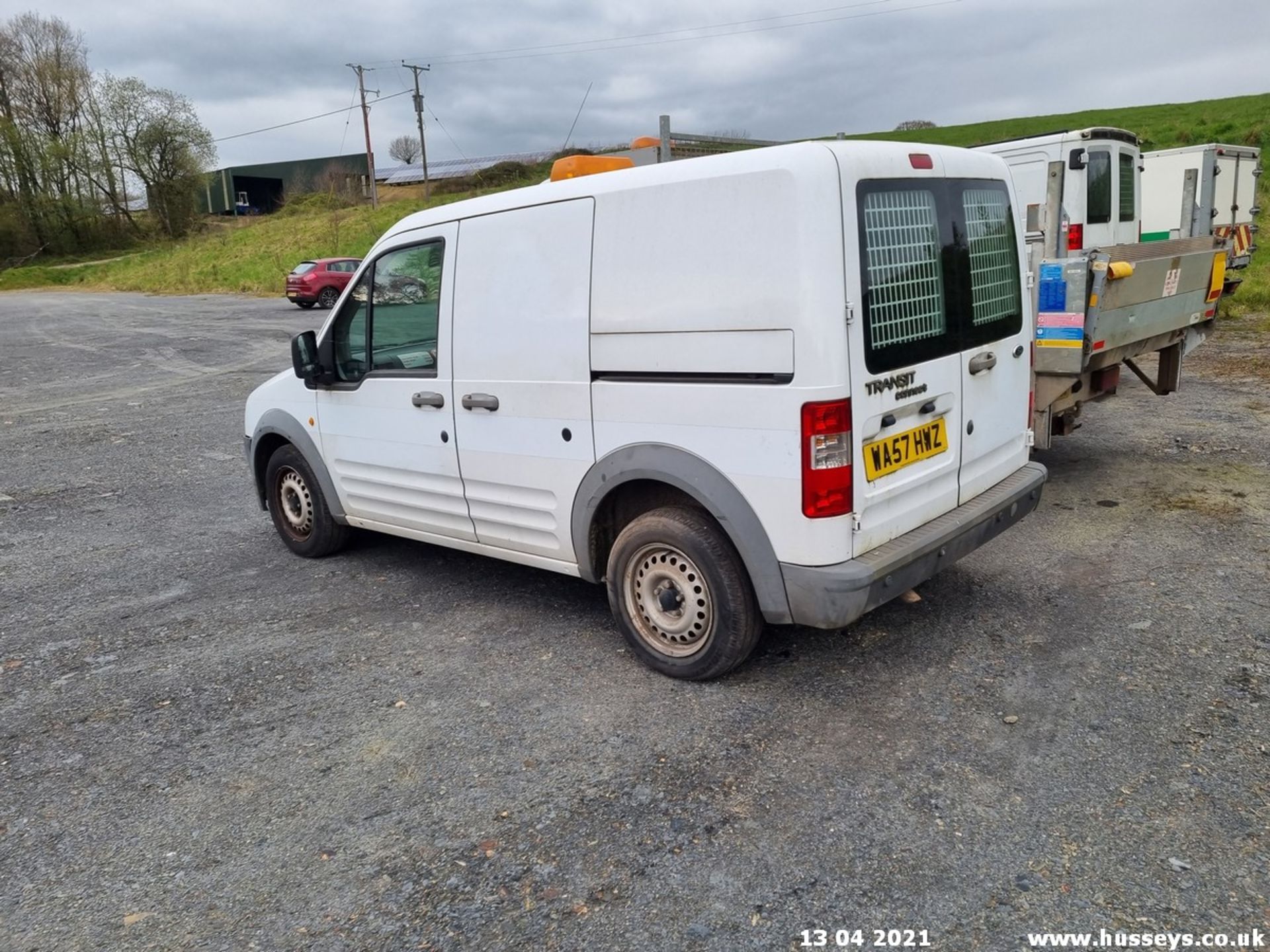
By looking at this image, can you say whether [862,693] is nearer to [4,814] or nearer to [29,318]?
[4,814]

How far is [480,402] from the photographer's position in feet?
13.9

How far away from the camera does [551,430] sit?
158 inches

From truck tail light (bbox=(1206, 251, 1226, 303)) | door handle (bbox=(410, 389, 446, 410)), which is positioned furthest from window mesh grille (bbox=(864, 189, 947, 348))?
truck tail light (bbox=(1206, 251, 1226, 303))

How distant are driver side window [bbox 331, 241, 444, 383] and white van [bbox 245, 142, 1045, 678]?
0.06 ft

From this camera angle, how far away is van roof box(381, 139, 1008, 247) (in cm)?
324

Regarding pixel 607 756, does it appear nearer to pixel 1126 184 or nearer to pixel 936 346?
pixel 936 346

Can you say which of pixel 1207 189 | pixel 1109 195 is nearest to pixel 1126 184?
pixel 1109 195

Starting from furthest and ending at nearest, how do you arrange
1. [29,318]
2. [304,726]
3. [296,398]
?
[29,318], [296,398], [304,726]

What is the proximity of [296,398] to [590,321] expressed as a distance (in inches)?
97.8

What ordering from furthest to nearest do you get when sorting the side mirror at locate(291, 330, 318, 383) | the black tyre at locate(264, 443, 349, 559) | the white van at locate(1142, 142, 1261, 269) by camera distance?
the white van at locate(1142, 142, 1261, 269) → the black tyre at locate(264, 443, 349, 559) → the side mirror at locate(291, 330, 318, 383)

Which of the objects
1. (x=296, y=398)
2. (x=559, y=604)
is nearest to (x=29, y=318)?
(x=296, y=398)

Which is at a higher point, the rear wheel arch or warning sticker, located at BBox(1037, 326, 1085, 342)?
warning sticker, located at BBox(1037, 326, 1085, 342)
